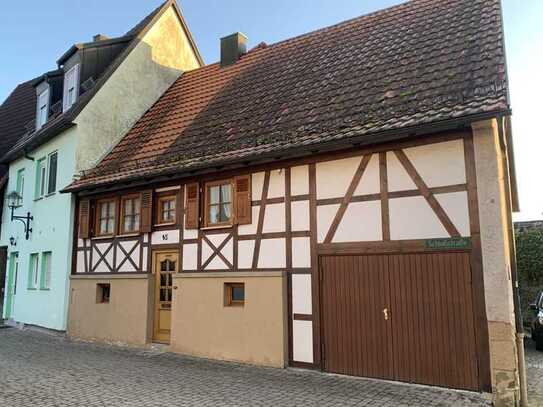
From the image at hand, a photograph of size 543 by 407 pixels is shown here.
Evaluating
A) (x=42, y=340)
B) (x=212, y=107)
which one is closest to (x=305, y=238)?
(x=212, y=107)

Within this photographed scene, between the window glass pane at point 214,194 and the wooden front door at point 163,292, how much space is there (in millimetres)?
1631

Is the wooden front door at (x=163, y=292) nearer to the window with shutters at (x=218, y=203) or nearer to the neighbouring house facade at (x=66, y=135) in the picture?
the window with shutters at (x=218, y=203)

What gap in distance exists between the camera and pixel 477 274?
7223mm

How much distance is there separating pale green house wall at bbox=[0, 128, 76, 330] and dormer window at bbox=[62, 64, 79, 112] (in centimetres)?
161

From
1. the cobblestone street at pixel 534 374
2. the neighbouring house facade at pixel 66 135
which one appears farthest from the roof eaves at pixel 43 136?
the cobblestone street at pixel 534 374

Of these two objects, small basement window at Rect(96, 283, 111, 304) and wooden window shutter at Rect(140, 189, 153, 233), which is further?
small basement window at Rect(96, 283, 111, 304)

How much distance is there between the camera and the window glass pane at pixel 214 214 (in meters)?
10.6

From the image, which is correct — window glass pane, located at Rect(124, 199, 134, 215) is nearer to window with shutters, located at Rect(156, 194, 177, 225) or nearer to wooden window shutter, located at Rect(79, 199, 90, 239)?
window with shutters, located at Rect(156, 194, 177, 225)

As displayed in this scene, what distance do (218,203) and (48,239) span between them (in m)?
6.98

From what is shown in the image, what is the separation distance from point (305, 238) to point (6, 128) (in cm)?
1827

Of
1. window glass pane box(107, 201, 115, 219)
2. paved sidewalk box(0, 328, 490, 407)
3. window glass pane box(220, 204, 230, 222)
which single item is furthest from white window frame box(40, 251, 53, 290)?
window glass pane box(220, 204, 230, 222)

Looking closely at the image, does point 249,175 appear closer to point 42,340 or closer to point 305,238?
point 305,238

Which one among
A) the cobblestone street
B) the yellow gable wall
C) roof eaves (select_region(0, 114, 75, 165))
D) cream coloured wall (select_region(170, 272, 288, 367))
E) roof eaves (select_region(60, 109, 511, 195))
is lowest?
the cobblestone street

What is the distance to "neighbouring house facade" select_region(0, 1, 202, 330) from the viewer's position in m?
13.9
